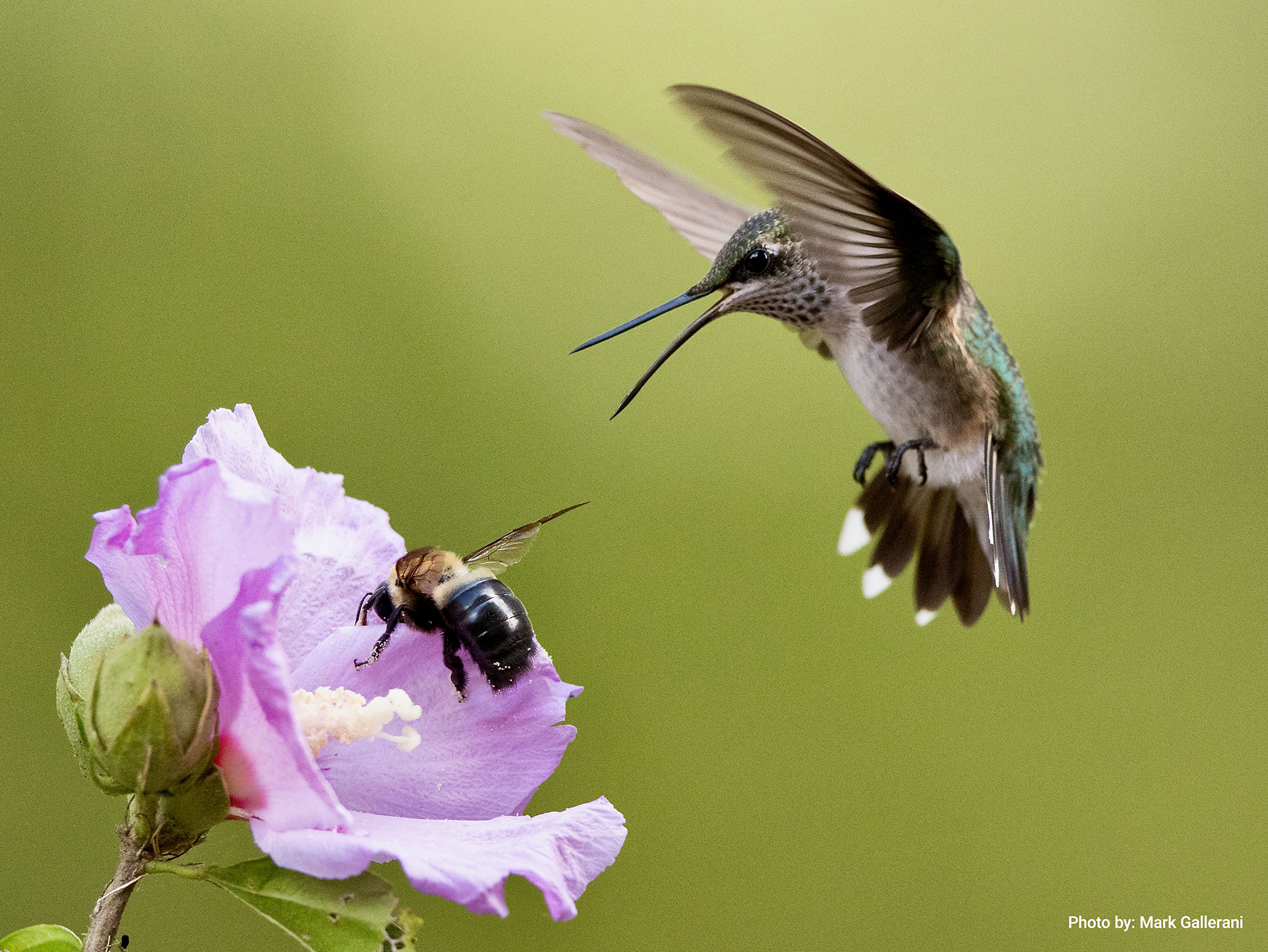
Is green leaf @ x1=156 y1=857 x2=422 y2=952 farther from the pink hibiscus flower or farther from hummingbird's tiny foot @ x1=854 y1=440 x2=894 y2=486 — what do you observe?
hummingbird's tiny foot @ x1=854 y1=440 x2=894 y2=486

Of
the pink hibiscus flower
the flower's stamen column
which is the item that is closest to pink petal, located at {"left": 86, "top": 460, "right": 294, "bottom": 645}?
the pink hibiscus flower

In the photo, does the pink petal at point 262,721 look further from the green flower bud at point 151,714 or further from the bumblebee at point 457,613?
the bumblebee at point 457,613

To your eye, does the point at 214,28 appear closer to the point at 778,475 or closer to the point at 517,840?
the point at 778,475

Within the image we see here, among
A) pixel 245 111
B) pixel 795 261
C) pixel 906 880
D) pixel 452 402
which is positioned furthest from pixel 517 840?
pixel 245 111

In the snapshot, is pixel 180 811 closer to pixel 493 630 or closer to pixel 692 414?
pixel 493 630

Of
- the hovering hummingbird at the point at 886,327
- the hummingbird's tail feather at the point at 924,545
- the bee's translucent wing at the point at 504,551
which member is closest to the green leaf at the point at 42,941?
the bee's translucent wing at the point at 504,551

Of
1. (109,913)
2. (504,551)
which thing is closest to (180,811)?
(109,913)
